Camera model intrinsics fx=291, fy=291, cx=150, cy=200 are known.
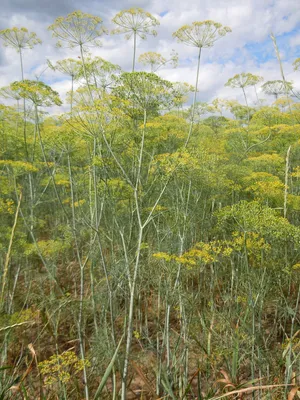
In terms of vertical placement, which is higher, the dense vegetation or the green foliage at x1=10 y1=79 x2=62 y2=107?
the green foliage at x1=10 y1=79 x2=62 y2=107

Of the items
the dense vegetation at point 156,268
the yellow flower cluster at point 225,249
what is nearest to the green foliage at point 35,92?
the dense vegetation at point 156,268

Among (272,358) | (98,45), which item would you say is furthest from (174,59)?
(272,358)

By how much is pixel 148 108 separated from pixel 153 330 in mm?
6376

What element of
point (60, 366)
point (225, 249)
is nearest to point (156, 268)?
point (225, 249)

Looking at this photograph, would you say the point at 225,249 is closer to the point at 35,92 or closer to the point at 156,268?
the point at 156,268

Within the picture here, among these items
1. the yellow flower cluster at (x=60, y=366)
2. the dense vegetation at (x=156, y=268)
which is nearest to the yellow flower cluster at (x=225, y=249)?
the dense vegetation at (x=156, y=268)

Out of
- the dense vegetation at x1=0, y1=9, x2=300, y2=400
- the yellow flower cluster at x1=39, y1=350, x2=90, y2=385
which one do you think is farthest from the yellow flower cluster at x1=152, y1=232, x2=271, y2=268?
the yellow flower cluster at x1=39, y1=350, x2=90, y2=385

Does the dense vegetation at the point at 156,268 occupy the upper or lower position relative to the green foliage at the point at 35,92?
lower

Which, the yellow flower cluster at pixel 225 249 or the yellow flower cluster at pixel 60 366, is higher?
the yellow flower cluster at pixel 225 249

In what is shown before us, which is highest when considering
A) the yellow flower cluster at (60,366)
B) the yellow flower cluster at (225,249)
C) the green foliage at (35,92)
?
the green foliage at (35,92)

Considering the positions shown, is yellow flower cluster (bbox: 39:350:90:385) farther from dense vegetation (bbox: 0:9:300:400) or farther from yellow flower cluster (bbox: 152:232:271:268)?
yellow flower cluster (bbox: 152:232:271:268)

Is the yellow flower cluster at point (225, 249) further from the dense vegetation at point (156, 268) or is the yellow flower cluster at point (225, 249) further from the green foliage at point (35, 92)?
the green foliage at point (35, 92)

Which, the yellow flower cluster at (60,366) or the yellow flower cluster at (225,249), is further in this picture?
the yellow flower cluster at (225,249)

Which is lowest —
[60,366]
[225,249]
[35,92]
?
[60,366]
